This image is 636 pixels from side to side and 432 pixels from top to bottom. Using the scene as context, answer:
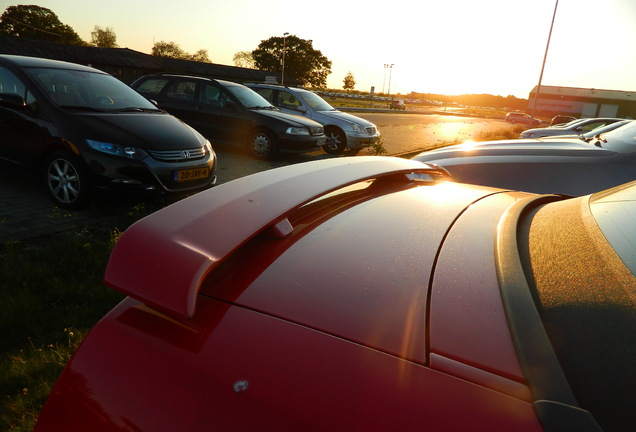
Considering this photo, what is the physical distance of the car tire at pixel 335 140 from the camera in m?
10.9

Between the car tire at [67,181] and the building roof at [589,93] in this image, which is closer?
the car tire at [67,181]

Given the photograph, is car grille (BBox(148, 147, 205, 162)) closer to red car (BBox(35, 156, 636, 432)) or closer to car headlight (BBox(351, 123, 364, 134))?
red car (BBox(35, 156, 636, 432))

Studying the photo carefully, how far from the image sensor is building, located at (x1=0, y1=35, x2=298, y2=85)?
3625 cm

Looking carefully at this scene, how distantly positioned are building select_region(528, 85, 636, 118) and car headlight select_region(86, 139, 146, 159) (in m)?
75.4

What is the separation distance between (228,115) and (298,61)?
83.1 m

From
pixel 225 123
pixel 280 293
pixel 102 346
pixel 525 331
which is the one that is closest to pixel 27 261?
pixel 102 346

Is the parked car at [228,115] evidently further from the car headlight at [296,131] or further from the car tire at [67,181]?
the car tire at [67,181]

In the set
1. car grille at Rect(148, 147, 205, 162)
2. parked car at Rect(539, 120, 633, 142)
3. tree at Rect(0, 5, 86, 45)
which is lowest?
car grille at Rect(148, 147, 205, 162)

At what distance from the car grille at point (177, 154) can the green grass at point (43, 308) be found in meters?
1.13

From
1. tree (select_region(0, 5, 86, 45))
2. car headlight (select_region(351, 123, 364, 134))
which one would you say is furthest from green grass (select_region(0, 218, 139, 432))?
tree (select_region(0, 5, 86, 45))

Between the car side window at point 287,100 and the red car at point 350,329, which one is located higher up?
the car side window at point 287,100

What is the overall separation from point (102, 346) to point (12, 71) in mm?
5645

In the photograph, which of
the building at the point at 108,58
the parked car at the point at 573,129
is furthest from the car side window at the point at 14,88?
the building at the point at 108,58

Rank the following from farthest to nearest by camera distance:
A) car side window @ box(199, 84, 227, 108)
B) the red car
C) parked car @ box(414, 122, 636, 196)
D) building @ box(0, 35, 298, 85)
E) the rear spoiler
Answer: building @ box(0, 35, 298, 85), car side window @ box(199, 84, 227, 108), parked car @ box(414, 122, 636, 196), the rear spoiler, the red car
